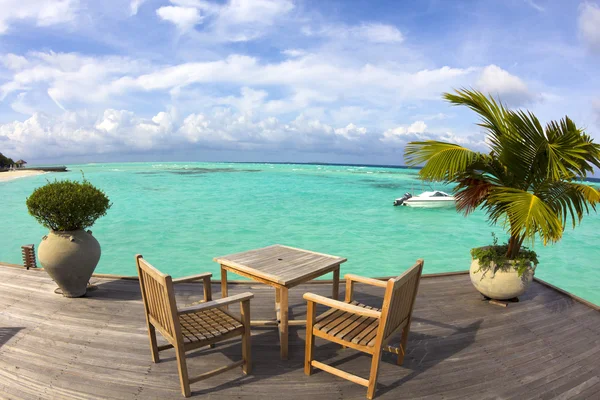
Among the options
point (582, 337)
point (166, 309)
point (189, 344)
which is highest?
point (166, 309)

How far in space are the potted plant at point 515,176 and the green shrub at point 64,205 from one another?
13.7ft

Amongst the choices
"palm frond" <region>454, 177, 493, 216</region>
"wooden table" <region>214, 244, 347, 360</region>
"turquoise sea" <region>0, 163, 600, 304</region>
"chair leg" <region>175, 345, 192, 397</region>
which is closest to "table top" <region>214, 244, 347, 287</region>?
"wooden table" <region>214, 244, 347, 360</region>

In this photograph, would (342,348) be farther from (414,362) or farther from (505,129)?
(505,129)

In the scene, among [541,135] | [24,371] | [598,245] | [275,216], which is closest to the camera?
[24,371]

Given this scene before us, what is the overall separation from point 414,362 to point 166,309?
2176 millimetres

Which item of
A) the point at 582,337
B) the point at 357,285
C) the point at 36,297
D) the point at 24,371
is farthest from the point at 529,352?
the point at 36,297

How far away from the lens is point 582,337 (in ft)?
11.5

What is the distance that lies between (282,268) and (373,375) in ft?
4.16

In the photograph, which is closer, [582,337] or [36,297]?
[582,337]

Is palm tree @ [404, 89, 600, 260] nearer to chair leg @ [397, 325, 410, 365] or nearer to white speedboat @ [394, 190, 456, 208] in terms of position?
chair leg @ [397, 325, 410, 365]

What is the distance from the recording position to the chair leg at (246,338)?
8.70ft

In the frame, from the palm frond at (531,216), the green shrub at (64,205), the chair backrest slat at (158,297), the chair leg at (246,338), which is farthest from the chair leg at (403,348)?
the green shrub at (64,205)

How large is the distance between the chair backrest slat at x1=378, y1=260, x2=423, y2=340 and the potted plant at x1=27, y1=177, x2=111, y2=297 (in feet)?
12.4

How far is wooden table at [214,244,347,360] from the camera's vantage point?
2963 mm
